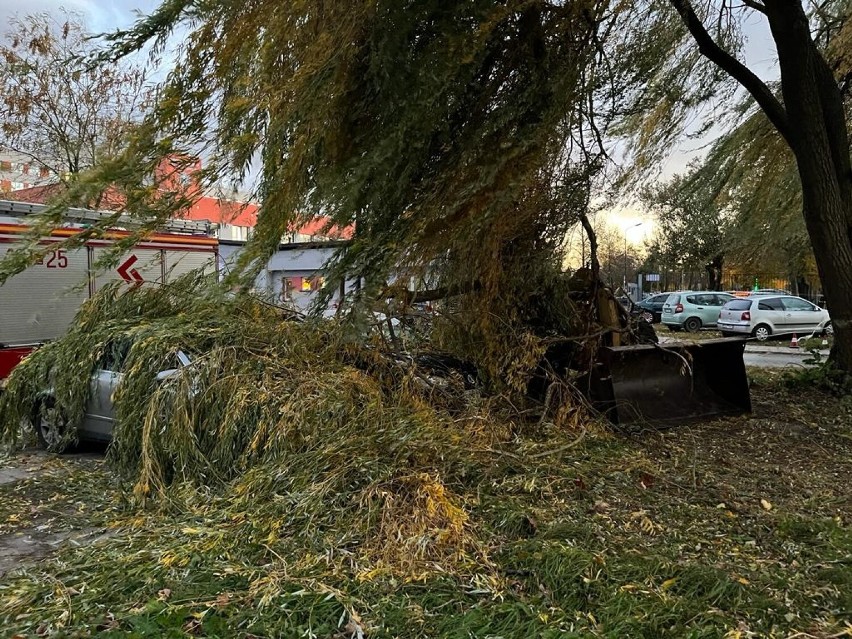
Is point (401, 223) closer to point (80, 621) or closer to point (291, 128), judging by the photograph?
point (291, 128)

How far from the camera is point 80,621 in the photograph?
319 cm

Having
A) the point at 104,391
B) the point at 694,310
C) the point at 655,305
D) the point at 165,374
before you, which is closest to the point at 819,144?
the point at 165,374

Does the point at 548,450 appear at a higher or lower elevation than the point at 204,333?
lower

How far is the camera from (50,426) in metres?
7.52

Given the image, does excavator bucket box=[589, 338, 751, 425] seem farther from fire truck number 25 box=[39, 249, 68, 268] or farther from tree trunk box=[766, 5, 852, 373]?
fire truck number 25 box=[39, 249, 68, 268]

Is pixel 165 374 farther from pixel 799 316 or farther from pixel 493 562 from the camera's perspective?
pixel 799 316

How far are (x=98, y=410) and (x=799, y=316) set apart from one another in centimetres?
2097

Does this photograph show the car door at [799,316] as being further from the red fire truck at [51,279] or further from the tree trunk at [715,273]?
the red fire truck at [51,279]

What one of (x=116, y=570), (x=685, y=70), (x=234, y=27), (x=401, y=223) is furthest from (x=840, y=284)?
(x=116, y=570)

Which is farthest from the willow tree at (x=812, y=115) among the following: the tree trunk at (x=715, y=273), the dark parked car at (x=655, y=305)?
the tree trunk at (x=715, y=273)

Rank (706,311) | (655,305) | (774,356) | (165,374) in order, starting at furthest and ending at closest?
(655,305) < (706,311) < (774,356) < (165,374)

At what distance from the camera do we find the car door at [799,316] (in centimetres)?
2128

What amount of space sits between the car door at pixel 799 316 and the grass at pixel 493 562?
59.1 ft

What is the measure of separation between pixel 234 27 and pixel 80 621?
441 centimetres
